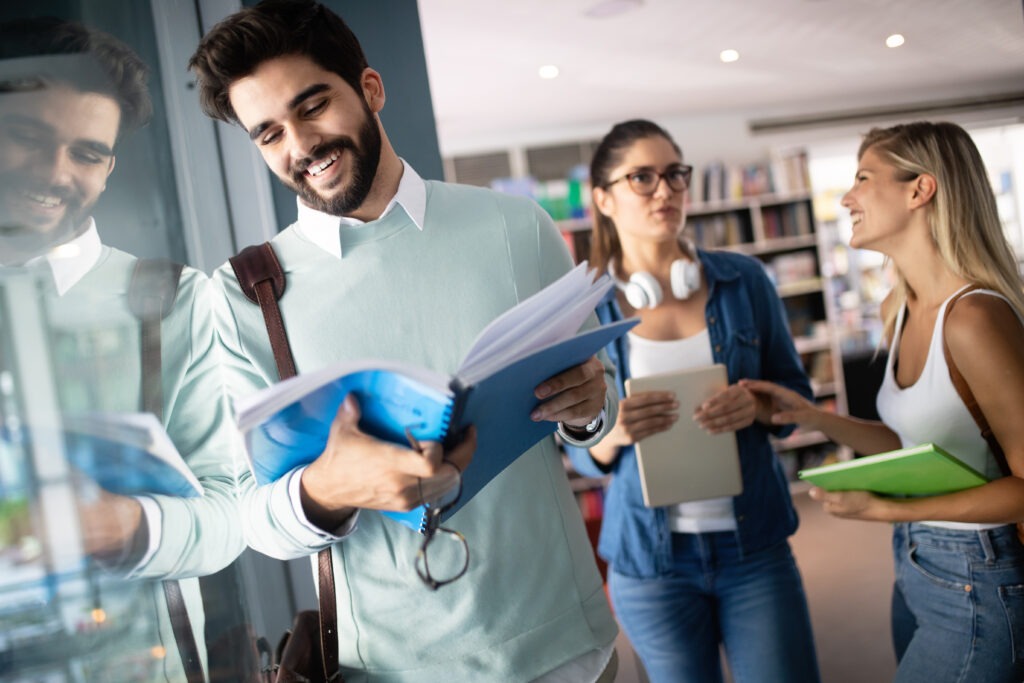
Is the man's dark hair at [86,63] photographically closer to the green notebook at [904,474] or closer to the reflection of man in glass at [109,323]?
the reflection of man in glass at [109,323]

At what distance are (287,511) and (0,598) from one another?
15.1 inches

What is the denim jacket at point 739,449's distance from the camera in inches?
70.2

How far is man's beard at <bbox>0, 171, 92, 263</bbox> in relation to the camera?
0.58m

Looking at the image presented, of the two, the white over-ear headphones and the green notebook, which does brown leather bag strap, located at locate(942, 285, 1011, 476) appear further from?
the white over-ear headphones

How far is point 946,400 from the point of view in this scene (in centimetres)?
157

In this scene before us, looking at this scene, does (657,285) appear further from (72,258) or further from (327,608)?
(72,258)

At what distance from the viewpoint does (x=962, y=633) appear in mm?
1533

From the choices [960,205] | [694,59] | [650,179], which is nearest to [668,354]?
[650,179]

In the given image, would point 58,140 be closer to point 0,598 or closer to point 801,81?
point 0,598

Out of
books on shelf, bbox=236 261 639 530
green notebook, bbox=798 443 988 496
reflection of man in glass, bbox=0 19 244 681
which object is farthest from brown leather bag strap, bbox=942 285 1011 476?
reflection of man in glass, bbox=0 19 244 681

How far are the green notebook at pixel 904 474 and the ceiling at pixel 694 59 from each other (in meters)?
1.96

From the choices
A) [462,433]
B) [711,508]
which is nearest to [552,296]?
[462,433]

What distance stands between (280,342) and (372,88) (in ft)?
1.35

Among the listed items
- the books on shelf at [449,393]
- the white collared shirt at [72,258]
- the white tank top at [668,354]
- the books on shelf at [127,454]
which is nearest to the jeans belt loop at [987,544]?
the white tank top at [668,354]
